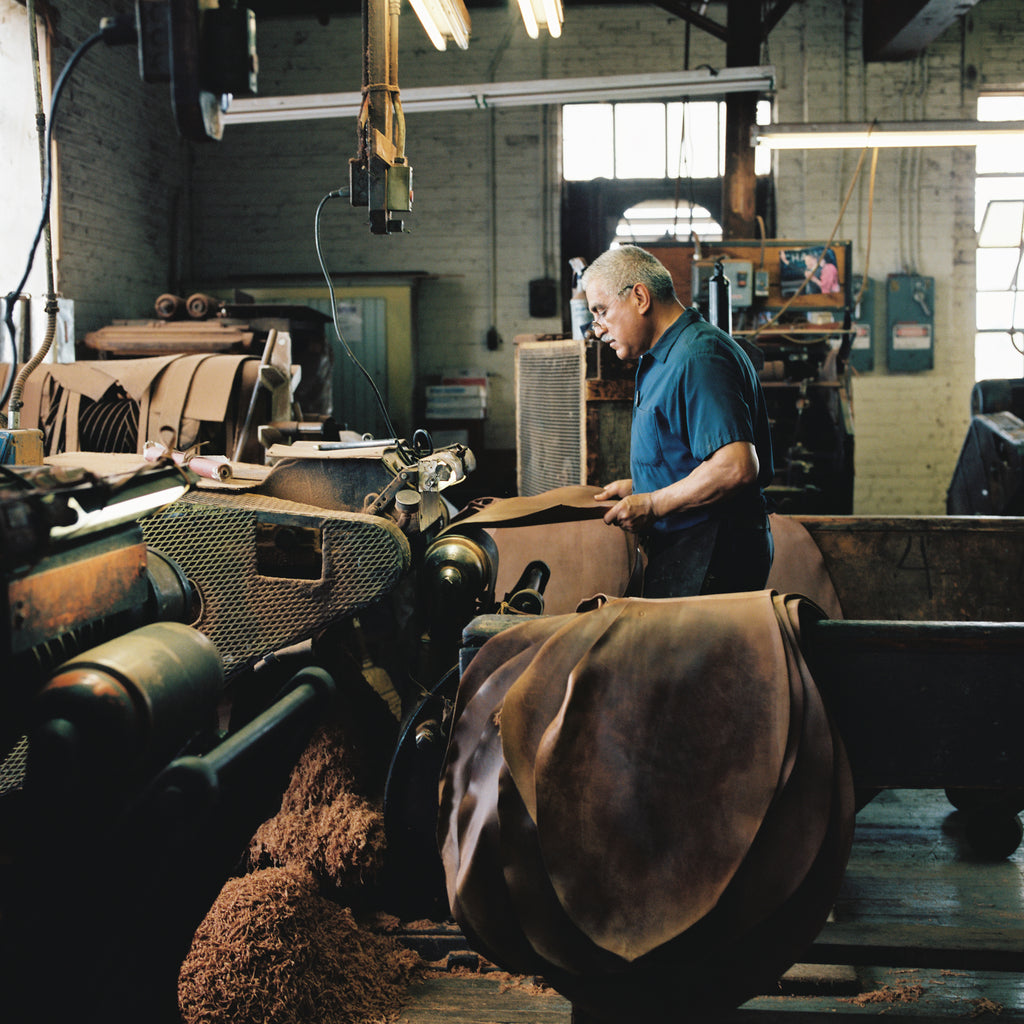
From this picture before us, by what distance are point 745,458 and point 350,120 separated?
7.05 m

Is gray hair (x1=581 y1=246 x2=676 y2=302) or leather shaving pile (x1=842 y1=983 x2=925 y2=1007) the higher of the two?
gray hair (x1=581 y1=246 x2=676 y2=302)

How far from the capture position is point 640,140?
783 cm

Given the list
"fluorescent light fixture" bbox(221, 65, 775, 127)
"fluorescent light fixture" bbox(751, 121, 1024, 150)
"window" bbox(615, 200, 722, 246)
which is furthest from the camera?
"window" bbox(615, 200, 722, 246)

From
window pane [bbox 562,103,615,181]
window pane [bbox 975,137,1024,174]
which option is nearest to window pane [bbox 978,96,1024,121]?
window pane [bbox 975,137,1024,174]

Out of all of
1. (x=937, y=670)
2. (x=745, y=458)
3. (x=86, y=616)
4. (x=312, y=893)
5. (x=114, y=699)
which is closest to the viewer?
(x=114, y=699)

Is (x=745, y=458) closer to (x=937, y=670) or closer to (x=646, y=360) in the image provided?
(x=646, y=360)

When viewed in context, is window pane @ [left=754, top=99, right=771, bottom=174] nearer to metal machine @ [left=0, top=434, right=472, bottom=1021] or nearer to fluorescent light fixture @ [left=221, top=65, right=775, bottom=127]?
fluorescent light fixture @ [left=221, top=65, right=775, bottom=127]

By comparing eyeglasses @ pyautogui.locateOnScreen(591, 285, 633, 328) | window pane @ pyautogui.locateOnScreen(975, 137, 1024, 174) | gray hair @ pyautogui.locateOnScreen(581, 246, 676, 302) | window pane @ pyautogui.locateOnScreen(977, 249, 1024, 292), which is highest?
window pane @ pyautogui.locateOnScreen(975, 137, 1024, 174)

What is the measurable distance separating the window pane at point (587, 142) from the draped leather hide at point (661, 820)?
7.33 m

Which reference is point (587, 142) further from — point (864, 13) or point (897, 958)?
point (897, 958)

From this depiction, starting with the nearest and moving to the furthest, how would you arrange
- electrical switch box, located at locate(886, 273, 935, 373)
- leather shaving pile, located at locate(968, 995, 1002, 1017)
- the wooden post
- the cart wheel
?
leather shaving pile, located at locate(968, 995, 1002, 1017) < the cart wheel < the wooden post < electrical switch box, located at locate(886, 273, 935, 373)

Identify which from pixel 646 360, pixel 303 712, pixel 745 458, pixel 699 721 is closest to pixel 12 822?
pixel 303 712

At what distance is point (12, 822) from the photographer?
112 cm

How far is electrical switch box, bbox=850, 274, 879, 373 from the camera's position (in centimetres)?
764
